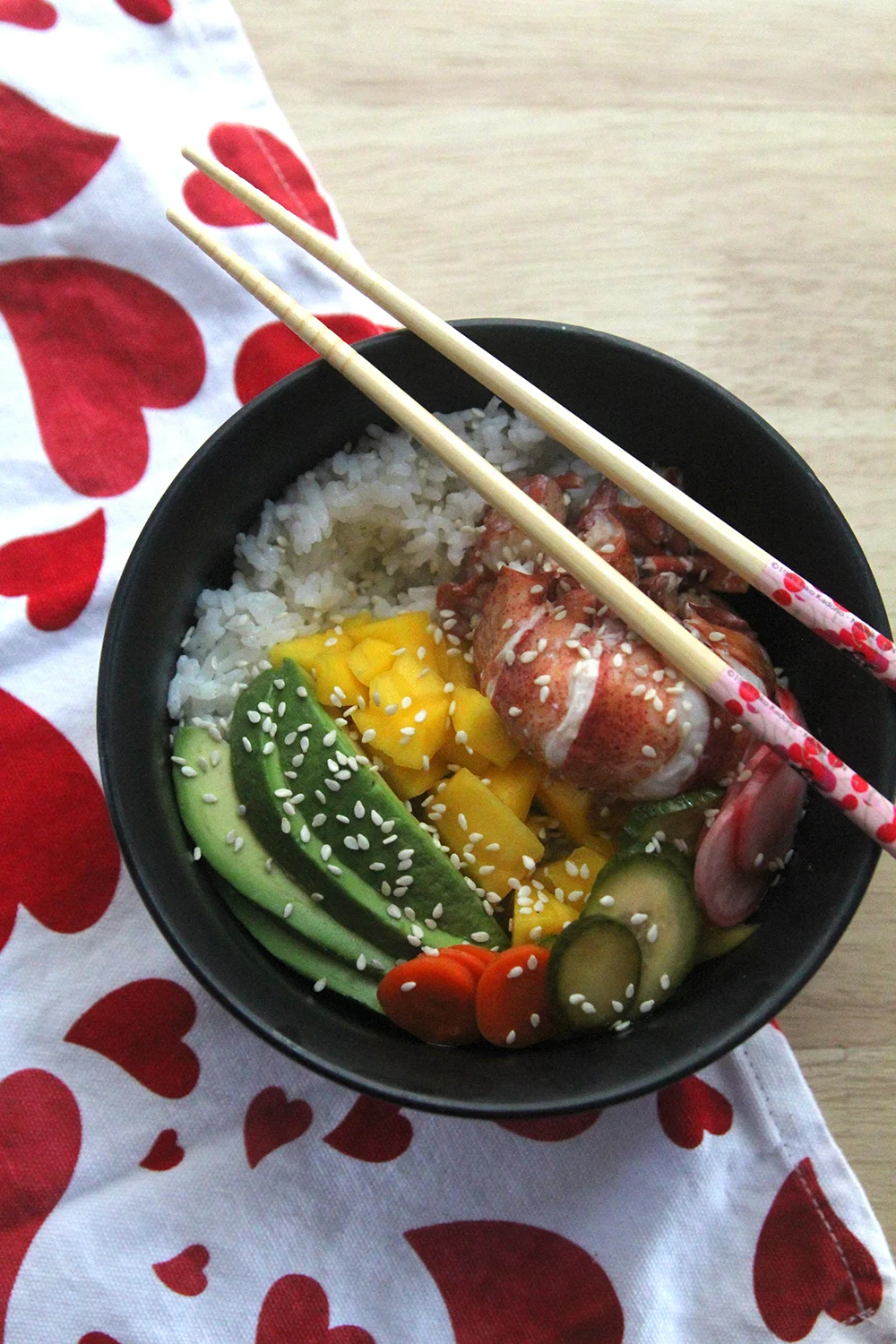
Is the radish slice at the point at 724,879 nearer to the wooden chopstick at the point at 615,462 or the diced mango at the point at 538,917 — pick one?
the diced mango at the point at 538,917

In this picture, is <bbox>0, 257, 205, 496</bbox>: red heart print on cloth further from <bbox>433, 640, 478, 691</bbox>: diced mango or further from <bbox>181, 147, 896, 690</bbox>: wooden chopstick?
<bbox>433, 640, 478, 691</bbox>: diced mango

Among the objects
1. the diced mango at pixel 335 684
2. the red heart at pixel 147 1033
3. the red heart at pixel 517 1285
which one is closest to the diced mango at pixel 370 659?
the diced mango at pixel 335 684

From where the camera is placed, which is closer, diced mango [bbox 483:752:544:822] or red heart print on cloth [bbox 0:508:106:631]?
diced mango [bbox 483:752:544:822]

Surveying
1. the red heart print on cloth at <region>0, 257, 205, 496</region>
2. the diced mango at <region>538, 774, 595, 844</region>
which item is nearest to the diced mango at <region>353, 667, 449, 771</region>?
the diced mango at <region>538, 774, 595, 844</region>

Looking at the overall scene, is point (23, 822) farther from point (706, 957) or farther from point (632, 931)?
point (706, 957)

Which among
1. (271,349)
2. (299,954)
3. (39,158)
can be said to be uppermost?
(39,158)

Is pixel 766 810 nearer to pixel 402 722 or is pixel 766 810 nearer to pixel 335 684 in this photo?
pixel 402 722

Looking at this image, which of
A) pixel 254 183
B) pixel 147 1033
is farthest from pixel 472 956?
pixel 254 183
